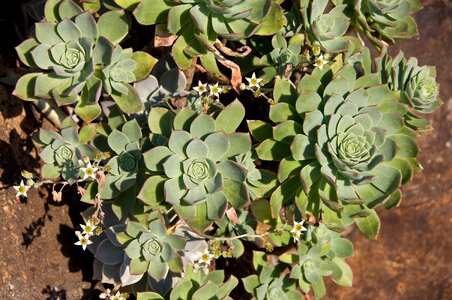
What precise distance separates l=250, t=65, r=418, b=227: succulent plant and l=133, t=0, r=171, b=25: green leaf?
1.76ft

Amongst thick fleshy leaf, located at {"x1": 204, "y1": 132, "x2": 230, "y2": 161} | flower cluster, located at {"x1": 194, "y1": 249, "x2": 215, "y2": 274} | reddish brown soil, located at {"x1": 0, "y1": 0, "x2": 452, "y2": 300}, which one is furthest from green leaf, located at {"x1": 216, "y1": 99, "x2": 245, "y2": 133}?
reddish brown soil, located at {"x1": 0, "y1": 0, "x2": 452, "y2": 300}

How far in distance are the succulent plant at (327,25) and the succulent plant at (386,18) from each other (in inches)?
3.1

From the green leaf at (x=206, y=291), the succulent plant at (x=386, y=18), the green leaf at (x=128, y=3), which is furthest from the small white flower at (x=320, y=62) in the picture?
the green leaf at (x=206, y=291)

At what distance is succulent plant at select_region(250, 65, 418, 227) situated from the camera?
6.81 feet

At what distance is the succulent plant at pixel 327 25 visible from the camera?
2.27 m

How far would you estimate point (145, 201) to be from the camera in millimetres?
2041

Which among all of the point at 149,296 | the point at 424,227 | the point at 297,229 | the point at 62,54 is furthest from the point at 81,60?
the point at 424,227

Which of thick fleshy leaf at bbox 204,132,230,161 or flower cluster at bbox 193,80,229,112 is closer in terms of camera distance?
thick fleshy leaf at bbox 204,132,230,161

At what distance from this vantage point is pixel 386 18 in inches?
94.7

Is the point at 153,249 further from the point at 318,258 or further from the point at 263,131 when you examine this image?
the point at 318,258

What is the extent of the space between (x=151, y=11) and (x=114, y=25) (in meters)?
0.16

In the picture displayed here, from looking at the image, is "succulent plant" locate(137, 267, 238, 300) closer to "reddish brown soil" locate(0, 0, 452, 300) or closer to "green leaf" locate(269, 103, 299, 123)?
"green leaf" locate(269, 103, 299, 123)

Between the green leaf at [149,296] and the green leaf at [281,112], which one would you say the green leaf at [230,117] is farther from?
the green leaf at [149,296]

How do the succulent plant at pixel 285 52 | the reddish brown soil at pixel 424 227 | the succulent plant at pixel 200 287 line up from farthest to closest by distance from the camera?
the reddish brown soil at pixel 424 227
the succulent plant at pixel 285 52
the succulent plant at pixel 200 287
